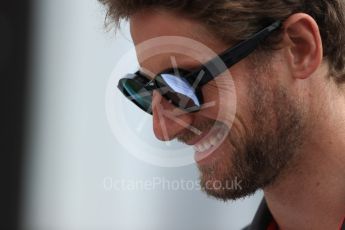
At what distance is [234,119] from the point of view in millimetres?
2146

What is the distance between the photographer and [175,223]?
425cm

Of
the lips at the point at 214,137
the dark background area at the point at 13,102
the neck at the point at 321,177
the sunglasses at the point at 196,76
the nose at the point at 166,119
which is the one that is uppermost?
the dark background area at the point at 13,102

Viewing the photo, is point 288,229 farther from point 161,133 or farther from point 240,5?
point 240,5

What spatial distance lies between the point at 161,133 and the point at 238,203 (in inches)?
82.9

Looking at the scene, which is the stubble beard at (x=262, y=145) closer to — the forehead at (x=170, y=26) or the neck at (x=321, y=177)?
the neck at (x=321, y=177)

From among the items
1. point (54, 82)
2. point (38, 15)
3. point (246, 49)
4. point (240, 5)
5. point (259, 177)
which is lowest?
point (259, 177)

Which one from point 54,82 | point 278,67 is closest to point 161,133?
point 278,67

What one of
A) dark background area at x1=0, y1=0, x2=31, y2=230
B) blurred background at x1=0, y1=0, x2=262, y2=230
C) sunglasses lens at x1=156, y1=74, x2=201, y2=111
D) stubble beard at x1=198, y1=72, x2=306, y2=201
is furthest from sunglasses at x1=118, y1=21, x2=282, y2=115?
dark background area at x1=0, y1=0, x2=31, y2=230

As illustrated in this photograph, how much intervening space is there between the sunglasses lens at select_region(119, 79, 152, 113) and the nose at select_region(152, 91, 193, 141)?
48mm

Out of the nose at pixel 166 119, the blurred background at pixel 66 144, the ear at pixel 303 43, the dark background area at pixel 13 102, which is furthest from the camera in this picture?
the dark background area at pixel 13 102

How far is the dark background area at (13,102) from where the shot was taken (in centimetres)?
443

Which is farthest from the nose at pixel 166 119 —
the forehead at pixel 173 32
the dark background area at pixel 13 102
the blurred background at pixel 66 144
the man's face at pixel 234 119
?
the dark background area at pixel 13 102

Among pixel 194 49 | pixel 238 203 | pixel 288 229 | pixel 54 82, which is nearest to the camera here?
pixel 194 49

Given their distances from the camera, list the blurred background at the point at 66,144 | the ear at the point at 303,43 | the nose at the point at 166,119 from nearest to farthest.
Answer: the ear at the point at 303,43 < the nose at the point at 166,119 < the blurred background at the point at 66,144
